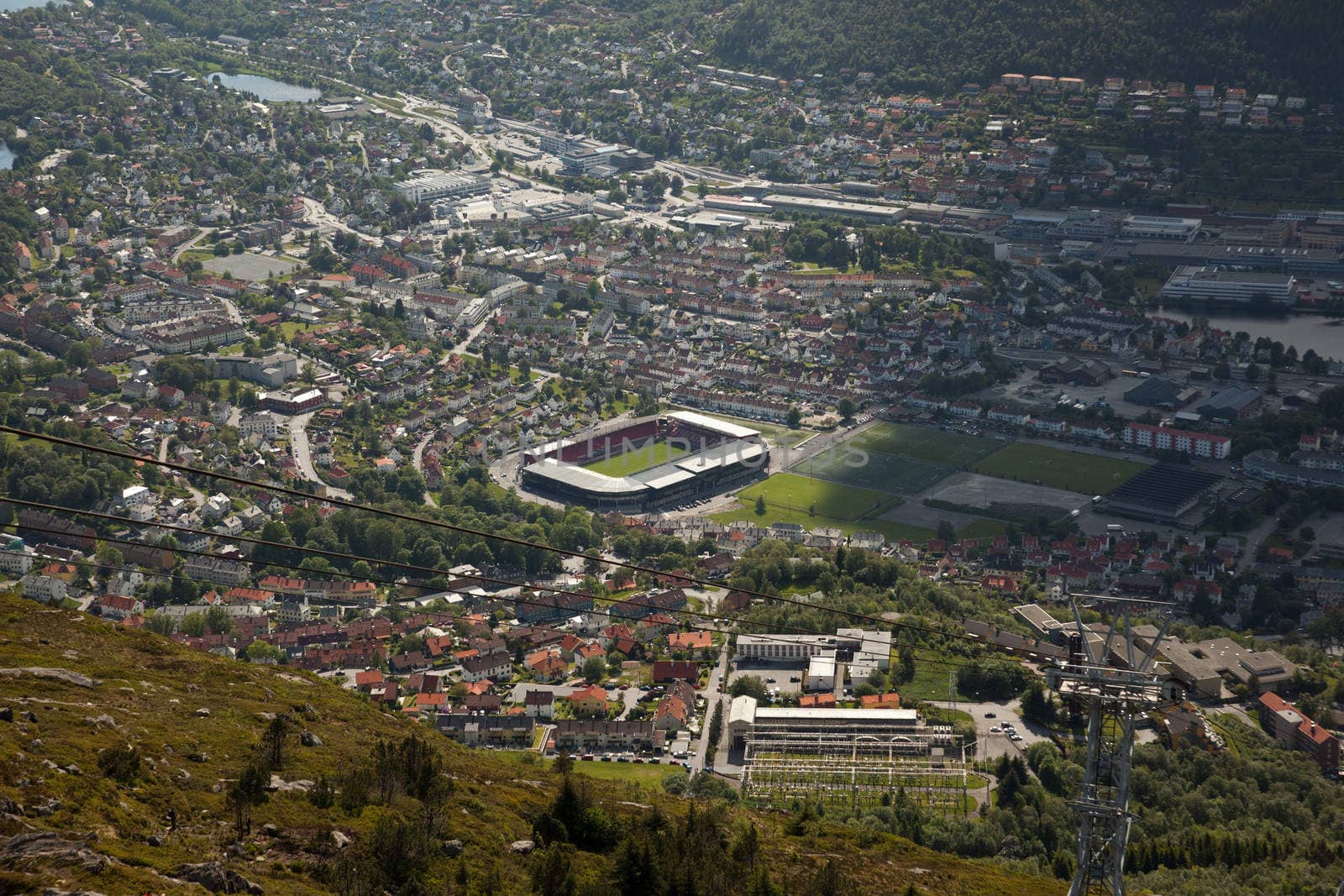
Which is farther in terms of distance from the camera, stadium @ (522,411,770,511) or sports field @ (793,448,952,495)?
sports field @ (793,448,952,495)

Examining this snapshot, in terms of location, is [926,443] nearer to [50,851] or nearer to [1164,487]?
[1164,487]

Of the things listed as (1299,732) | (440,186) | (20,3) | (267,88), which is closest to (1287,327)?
(1299,732)

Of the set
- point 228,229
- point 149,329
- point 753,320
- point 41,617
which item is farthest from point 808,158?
point 41,617

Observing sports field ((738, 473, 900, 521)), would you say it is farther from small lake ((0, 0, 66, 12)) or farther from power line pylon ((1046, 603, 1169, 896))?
small lake ((0, 0, 66, 12))

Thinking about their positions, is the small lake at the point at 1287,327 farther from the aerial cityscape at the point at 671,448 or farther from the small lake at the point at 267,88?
the small lake at the point at 267,88

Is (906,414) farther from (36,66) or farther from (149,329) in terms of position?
(36,66)

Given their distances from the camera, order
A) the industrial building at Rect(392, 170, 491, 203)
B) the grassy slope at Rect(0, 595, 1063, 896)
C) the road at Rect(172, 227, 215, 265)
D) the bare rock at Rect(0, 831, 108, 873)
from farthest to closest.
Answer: the industrial building at Rect(392, 170, 491, 203)
the road at Rect(172, 227, 215, 265)
the grassy slope at Rect(0, 595, 1063, 896)
the bare rock at Rect(0, 831, 108, 873)

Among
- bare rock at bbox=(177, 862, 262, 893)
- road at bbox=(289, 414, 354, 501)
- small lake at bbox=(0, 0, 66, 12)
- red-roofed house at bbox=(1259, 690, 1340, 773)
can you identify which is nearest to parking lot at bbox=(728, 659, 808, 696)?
red-roofed house at bbox=(1259, 690, 1340, 773)
